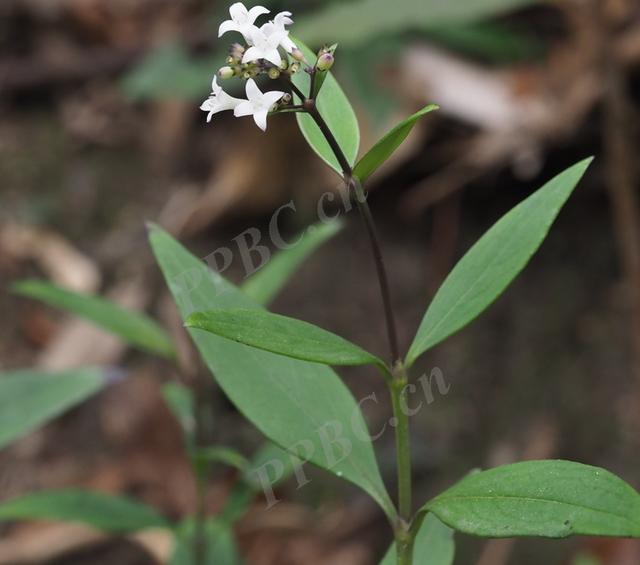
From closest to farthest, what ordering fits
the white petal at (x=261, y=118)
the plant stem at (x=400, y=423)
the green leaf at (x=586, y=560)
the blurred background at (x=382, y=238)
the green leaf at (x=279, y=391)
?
the white petal at (x=261, y=118)
the plant stem at (x=400, y=423)
the green leaf at (x=279, y=391)
the green leaf at (x=586, y=560)
the blurred background at (x=382, y=238)

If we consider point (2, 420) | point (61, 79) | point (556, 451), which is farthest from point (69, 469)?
point (61, 79)

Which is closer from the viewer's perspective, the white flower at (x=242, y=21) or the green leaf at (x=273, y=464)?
the white flower at (x=242, y=21)

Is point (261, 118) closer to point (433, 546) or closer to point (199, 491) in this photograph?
point (433, 546)

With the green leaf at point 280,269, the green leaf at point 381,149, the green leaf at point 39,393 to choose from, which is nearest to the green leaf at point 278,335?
the green leaf at point 381,149

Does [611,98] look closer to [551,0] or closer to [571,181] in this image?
[551,0]

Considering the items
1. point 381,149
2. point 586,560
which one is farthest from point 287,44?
point 586,560

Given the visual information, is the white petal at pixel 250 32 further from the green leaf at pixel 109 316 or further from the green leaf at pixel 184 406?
the green leaf at pixel 184 406

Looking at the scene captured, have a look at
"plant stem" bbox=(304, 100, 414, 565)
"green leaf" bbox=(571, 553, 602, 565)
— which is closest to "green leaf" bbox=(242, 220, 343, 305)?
"plant stem" bbox=(304, 100, 414, 565)
